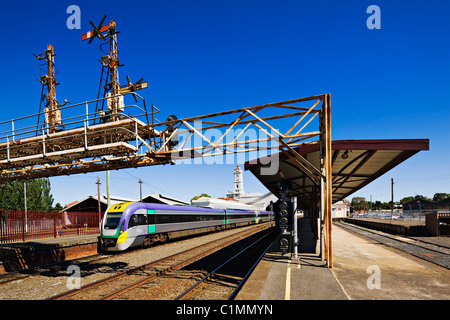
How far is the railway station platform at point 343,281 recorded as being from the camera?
6656 millimetres

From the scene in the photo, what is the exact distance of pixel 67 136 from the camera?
958 centimetres

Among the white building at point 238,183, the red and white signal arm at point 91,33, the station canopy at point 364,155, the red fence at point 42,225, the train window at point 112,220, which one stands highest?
the red and white signal arm at point 91,33

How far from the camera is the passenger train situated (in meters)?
15.0

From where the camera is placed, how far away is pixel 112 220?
50.4ft

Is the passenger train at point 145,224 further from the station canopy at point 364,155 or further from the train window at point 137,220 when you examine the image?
the station canopy at point 364,155

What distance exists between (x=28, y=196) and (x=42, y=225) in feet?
109

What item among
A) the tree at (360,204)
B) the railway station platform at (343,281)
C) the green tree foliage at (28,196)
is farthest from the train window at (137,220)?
the tree at (360,204)

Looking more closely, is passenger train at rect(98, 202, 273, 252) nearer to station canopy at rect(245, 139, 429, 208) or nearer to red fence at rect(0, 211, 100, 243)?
red fence at rect(0, 211, 100, 243)

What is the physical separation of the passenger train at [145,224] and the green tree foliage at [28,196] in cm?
3787

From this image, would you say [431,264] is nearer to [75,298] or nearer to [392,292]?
[392,292]

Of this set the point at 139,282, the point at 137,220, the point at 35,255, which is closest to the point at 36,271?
the point at 35,255

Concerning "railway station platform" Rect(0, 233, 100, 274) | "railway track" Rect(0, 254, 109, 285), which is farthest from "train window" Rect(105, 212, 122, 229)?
"railway station platform" Rect(0, 233, 100, 274)
